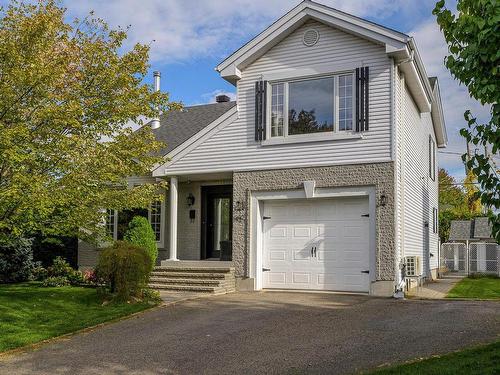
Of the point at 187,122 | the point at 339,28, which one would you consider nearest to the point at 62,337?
the point at 339,28

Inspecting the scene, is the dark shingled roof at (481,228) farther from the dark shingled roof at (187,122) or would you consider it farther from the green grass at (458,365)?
the green grass at (458,365)

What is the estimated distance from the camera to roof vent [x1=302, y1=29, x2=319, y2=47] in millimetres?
14289

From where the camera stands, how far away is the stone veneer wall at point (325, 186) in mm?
12945

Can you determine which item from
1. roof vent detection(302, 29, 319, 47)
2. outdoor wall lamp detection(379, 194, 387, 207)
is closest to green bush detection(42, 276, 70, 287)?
outdoor wall lamp detection(379, 194, 387, 207)

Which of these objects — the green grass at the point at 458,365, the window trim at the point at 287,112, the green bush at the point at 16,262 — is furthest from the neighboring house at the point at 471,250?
the green bush at the point at 16,262

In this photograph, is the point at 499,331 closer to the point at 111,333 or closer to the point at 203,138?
the point at 111,333

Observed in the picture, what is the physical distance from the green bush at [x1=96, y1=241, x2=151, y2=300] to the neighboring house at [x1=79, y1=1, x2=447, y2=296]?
3267 millimetres

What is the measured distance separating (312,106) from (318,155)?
49.7 inches

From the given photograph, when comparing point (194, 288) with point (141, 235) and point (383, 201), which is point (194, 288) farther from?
point (383, 201)

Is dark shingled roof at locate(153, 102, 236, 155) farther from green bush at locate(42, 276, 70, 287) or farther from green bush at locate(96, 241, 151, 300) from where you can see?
green bush at locate(96, 241, 151, 300)

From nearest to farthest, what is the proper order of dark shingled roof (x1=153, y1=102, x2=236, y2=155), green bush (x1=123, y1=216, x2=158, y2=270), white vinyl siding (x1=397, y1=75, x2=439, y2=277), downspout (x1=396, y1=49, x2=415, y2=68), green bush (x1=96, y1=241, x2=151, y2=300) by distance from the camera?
green bush (x1=96, y1=241, x2=151, y2=300), downspout (x1=396, y1=49, x2=415, y2=68), white vinyl siding (x1=397, y1=75, x2=439, y2=277), green bush (x1=123, y1=216, x2=158, y2=270), dark shingled roof (x1=153, y1=102, x2=236, y2=155)

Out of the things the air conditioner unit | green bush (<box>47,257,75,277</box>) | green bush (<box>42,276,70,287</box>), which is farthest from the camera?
green bush (<box>47,257,75,277</box>)

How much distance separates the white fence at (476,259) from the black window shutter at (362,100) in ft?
40.3

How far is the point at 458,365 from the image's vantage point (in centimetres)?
624
